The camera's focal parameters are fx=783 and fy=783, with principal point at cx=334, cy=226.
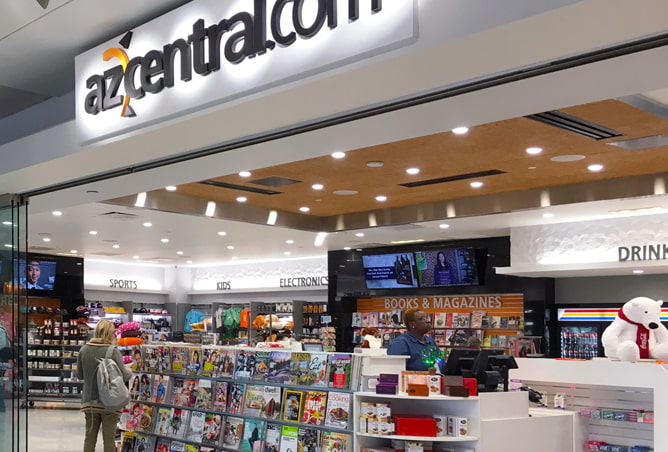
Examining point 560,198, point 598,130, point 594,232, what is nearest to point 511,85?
point 598,130

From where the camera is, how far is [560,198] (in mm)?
9078

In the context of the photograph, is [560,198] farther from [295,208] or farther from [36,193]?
[36,193]

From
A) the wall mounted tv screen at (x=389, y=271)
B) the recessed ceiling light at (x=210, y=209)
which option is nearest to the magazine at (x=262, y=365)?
the recessed ceiling light at (x=210, y=209)

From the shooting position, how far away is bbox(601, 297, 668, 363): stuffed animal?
770 centimetres

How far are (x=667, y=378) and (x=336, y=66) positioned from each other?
5117 mm

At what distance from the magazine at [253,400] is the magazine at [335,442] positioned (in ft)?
3.16

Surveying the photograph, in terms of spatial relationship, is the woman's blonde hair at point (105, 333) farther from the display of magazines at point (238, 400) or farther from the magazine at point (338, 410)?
the magazine at point (338, 410)

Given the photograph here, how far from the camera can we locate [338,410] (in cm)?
671

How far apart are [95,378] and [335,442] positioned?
8.36ft

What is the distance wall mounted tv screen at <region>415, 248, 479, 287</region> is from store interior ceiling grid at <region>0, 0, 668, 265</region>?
1.20ft

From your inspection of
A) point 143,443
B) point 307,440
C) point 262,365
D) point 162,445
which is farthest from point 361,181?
point 143,443

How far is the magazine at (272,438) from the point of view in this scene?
727cm

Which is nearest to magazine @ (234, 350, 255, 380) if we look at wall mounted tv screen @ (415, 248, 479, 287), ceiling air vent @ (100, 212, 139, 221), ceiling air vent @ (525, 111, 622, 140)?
ceiling air vent @ (100, 212, 139, 221)

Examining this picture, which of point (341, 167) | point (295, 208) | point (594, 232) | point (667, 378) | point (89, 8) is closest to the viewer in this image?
point (89, 8)
